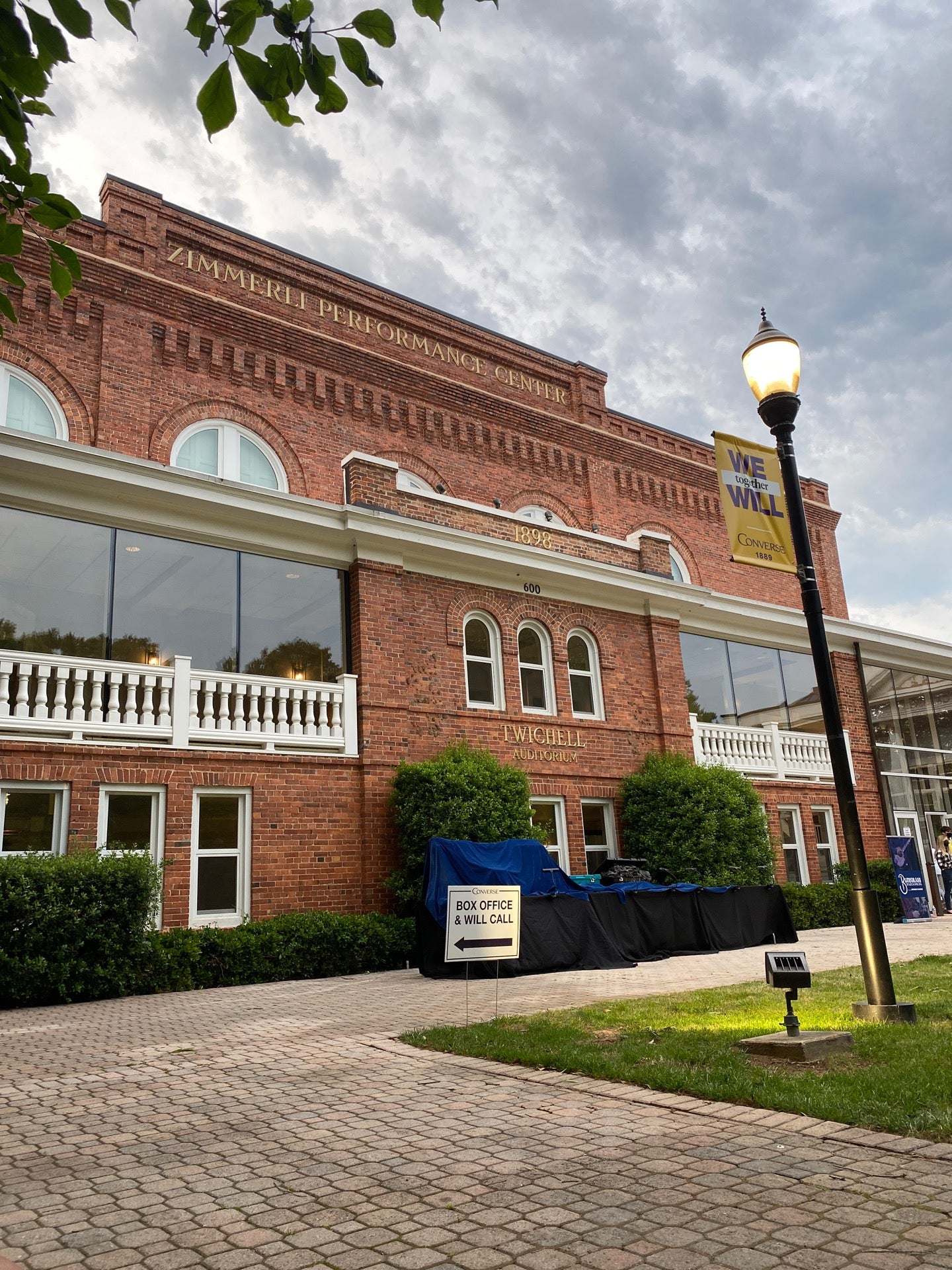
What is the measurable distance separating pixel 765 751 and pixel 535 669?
624cm

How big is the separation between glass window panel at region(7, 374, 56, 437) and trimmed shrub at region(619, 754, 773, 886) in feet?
37.9

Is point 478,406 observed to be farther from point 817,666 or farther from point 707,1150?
point 707,1150

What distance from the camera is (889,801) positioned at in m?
23.2

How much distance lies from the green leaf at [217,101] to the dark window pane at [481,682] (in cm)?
1375

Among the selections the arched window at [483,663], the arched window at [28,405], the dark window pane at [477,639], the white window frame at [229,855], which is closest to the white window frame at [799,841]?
the arched window at [483,663]

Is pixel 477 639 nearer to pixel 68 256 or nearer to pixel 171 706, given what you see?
pixel 171 706

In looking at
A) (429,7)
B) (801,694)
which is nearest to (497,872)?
(429,7)

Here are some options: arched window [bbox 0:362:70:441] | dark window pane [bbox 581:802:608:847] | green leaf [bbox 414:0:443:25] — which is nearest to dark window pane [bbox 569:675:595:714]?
dark window pane [bbox 581:802:608:847]

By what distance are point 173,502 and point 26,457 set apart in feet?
6.62

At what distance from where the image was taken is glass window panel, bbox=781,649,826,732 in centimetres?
2225

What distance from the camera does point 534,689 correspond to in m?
17.5

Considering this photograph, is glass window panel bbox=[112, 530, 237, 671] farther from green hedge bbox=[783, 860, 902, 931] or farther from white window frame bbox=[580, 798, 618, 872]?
green hedge bbox=[783, 860, 902, 931]

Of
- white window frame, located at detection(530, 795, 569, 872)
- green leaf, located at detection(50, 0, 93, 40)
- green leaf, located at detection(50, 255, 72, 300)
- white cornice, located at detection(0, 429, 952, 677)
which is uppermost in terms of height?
white cornice, located at detection(0, 429, 952, 677)

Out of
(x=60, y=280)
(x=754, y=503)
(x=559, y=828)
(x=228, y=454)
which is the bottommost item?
(x=559, y=828)
